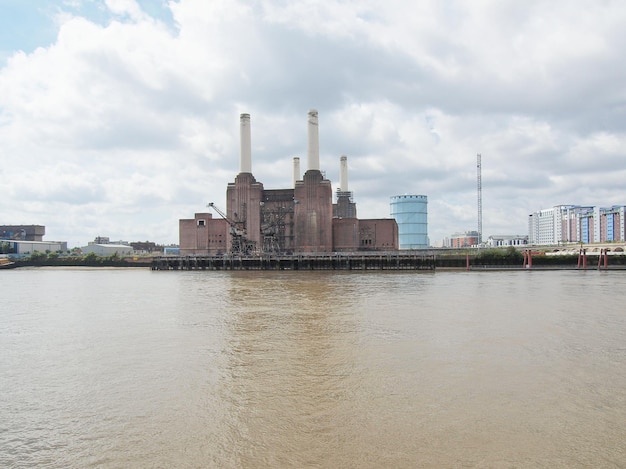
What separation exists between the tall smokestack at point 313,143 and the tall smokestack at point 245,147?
11.1 meters

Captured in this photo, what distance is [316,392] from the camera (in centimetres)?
989

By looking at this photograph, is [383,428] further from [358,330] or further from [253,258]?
[253,258]

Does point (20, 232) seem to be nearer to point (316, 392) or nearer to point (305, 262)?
point (305, 262)

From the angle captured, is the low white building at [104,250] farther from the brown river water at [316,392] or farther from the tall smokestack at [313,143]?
the brown river water at [316,392]

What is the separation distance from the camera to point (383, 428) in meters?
7.93

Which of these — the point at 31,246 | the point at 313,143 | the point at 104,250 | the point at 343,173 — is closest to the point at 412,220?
the point at 343,173

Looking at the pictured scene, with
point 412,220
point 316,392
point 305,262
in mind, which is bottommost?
point 316,392

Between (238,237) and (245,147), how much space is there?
1667 cm

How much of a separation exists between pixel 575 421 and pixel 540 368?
3.72 metres

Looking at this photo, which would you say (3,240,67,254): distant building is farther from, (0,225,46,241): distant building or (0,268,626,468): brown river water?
(0,268,626,468): brown river water

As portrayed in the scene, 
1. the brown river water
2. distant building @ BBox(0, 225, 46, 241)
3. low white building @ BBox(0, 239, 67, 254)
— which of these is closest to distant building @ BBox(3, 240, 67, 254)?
low white building @ BBox(0, 239, 67, 254)

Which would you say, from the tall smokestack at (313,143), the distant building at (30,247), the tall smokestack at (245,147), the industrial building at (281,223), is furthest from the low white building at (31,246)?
the tall smokestack at (313,143)

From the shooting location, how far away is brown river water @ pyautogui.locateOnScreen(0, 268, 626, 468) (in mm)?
7086

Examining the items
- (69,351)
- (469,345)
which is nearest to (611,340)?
(469,345)
